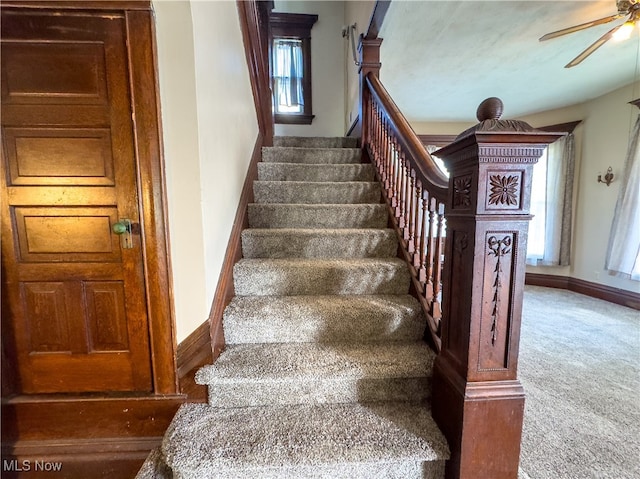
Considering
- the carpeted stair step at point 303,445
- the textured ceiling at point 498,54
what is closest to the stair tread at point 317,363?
the carpeted stair step at point 303,445

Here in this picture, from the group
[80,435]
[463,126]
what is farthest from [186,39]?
[463,126]

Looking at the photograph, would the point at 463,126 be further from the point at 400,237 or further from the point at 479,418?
the point at 479,418

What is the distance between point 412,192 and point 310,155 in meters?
1.22

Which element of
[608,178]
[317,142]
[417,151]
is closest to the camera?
[417,151]

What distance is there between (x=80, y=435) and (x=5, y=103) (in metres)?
1.22

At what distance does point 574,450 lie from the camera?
3.76ft

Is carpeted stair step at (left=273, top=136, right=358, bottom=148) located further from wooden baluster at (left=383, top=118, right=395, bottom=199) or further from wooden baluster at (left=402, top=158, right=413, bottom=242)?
wooden baluster at (left=402, top=158, right=413, bottom=242)

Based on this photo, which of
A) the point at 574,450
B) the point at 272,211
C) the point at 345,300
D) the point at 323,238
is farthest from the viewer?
the point at 272,211

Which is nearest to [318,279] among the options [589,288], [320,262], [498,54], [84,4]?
[320,262]

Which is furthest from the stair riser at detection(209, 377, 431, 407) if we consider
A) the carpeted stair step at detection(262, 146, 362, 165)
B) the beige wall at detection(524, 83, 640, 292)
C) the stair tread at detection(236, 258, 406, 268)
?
the beige wall at detection(524, 83, 640, 292)

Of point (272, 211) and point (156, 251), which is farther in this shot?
point (272, 211)

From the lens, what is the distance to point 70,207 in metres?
0.99

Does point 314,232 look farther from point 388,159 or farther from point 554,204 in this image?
point 554,204

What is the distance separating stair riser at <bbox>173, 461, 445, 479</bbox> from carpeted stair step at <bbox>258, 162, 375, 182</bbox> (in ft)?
5.79
